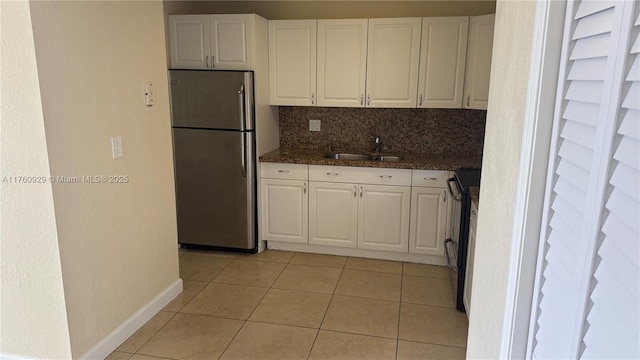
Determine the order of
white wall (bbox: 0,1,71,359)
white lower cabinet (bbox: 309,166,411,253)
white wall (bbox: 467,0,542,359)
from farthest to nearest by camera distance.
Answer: white lower cabinet (bbox: 309,166,411,253) → white wall (bbox: 0,1,71,359) → white wall (bbox: 467,0,542,359)

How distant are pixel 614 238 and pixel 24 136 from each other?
7.21ft

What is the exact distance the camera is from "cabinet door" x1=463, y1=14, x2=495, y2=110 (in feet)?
11.1

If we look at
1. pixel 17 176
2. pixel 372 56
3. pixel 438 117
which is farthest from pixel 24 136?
pixel 438 117

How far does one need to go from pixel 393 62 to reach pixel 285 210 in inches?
59.6

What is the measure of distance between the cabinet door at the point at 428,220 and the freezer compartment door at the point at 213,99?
A: 4.79 feet

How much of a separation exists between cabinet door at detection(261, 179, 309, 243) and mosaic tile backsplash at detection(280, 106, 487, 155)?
0.60 metres

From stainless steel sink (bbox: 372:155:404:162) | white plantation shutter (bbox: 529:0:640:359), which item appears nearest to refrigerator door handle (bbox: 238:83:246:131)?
stainless steel sink (bbox: 372:155:404:162)

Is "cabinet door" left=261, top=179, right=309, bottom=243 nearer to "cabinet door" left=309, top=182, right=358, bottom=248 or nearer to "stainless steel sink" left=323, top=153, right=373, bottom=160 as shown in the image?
"cabinet door" left=309, top=182, right=358, bottom=248

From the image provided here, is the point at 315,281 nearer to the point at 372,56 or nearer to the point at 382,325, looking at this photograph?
the point at 382,325

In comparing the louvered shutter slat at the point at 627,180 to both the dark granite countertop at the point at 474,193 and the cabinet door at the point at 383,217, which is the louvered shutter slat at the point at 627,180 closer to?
the dark granite countertop at the point at 474,193

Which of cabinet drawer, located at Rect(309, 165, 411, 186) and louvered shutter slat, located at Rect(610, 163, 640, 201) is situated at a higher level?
louvered shutter slat, located at Rect(610, 163, 640, 201)

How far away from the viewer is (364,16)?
12.9 feet

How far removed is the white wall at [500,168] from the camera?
1102 millimetres

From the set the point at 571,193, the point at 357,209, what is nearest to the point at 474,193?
the point at 357,209
